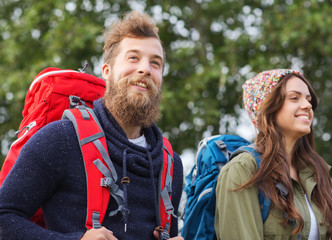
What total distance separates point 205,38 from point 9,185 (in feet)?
26.0

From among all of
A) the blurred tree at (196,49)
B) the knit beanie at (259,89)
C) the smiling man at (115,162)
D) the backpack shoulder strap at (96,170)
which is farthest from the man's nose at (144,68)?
the blurred tree at (196,49)

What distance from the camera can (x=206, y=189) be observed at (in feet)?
10.9

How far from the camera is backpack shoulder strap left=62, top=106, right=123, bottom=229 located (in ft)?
7.72

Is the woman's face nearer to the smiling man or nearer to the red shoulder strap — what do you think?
the smiling man

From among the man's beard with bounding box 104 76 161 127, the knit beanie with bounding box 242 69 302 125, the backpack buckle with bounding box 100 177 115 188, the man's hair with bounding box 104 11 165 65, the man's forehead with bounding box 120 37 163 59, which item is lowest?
the backpack buckle with bounding box 100 177 115 188

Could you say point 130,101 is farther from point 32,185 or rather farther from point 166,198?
point 32,185

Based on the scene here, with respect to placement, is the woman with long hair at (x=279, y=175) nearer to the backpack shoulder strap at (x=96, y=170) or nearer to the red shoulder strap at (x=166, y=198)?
the red shoulder strap at (x=166, y=198)

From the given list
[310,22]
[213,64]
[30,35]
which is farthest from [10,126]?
[310,22]

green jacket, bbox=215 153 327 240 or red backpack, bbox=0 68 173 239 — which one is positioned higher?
red backpack, bbox=0 68 173 239

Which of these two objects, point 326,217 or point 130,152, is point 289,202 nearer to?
point 326,217

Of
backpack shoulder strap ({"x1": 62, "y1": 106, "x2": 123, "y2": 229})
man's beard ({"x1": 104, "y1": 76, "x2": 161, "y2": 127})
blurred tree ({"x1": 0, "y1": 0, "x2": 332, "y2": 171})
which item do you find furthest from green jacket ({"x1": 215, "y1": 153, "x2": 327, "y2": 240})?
blurred tree ({"x1": 0, "y1": 0, "x2": 332, "y2": 171})

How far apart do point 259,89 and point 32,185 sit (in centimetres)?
196

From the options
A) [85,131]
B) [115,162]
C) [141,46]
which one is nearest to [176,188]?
[115,162]

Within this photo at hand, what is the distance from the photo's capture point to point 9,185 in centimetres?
227
